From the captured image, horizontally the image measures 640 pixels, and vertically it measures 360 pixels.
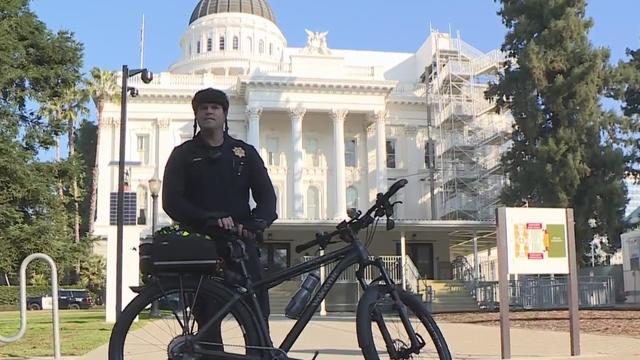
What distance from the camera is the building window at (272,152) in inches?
2227

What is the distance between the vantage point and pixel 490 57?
56594 millimetres

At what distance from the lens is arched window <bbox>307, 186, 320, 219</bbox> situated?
187 ft

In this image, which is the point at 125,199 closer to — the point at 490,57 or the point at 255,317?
the point at 255,317

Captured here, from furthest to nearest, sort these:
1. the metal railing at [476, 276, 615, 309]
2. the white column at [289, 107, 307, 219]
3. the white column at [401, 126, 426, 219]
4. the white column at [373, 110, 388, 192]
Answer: the white column at [401, 126, 426, 219] < the white column at [373, 110, 388, 192] < the white column at [289, 107, 307, 219] < the metal railing at [476, 276, 615, 309]

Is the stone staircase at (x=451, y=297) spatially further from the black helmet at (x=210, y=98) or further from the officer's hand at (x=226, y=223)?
the officer's hand at (x=226, y=223)

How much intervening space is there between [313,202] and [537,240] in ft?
158

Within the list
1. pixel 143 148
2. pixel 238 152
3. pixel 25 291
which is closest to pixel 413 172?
pixel 143 148

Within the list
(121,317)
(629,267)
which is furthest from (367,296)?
(629,267)

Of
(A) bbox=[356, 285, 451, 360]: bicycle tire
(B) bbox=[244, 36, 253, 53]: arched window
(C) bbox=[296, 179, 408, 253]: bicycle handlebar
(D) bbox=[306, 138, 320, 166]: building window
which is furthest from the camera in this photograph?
(B) bbox=[244, 36, 253, 53]: arched window

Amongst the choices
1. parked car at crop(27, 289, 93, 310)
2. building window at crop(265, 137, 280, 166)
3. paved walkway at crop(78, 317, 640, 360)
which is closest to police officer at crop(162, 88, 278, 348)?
paved walkway at crop(78, 317, 640, 360)

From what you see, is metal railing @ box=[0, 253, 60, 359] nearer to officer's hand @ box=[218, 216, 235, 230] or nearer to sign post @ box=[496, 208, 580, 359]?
officer's hand @ box=[218, 216, 235, 230]

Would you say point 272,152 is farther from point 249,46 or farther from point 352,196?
point 249,46

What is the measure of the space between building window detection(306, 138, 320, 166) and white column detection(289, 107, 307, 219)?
1.92 metres

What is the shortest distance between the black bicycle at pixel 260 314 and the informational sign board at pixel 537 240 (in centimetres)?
524
